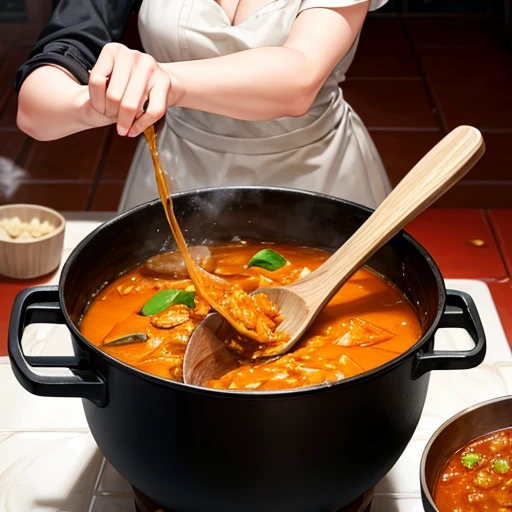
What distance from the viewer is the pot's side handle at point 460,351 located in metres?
1.09

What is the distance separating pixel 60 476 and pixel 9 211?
886mm

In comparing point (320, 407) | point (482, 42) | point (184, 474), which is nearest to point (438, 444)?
point (320, 407)

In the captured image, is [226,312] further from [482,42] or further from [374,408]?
[482,42]

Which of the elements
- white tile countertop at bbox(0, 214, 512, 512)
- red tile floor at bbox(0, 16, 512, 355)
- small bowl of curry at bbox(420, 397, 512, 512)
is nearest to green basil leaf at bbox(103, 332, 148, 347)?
white tile countertop at bbox(0, 214, 512, 512)

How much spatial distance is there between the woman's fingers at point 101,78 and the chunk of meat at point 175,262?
1.08 feet

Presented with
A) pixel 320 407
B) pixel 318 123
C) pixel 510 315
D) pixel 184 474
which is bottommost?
pixel 510 315

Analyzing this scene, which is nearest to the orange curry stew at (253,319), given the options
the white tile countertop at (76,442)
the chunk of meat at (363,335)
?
the chunk of meat at (363,335)

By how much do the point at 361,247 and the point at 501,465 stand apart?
0.35 meters

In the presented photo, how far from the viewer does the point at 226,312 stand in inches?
49.9

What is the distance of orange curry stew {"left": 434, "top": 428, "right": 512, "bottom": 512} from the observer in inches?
45.0

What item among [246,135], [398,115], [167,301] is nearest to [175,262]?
[167,301]

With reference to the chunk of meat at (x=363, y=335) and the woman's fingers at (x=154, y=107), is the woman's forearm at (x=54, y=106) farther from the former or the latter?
the chunk of meat at (x=363, y=335)

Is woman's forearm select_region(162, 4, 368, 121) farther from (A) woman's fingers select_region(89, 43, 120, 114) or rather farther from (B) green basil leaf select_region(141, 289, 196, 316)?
(B) green basil leaf select_region(141, 289, 196, 316)

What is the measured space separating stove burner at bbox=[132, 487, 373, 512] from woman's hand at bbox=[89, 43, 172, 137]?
0.50 meters
